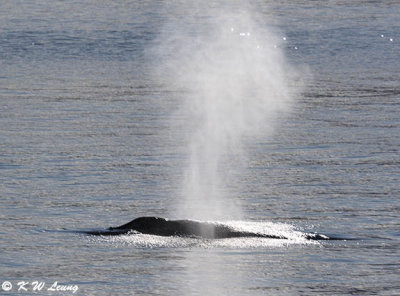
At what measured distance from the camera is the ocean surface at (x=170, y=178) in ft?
57.5

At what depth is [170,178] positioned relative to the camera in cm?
2598

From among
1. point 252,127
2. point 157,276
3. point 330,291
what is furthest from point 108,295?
point 252,127

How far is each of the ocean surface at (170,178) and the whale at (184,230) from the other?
12.1 inches

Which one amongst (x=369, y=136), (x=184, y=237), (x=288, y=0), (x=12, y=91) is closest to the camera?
(x=184, y=237)

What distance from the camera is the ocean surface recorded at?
17531mm

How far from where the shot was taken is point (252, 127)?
3519cm

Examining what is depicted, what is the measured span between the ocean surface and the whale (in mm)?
308

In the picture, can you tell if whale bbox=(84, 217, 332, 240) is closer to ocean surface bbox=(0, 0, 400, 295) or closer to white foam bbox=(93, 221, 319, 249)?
white foam bbox=(93, 221, 319, 249)

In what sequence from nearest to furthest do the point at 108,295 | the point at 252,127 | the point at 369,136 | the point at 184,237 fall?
1. the point at 108,295
2. the point at 184,237
3. the point at 369,136
4. the point at 252,127

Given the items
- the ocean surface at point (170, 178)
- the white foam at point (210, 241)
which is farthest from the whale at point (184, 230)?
the ocean surface at point (170, 178)

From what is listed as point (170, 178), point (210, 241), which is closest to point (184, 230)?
point (210, 241)

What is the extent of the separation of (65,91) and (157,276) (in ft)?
81.4

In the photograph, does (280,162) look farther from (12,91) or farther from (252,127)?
(12,91)

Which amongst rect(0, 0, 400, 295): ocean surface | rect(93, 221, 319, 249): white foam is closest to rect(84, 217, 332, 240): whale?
rect(93, 221, 319, 249): white foam
